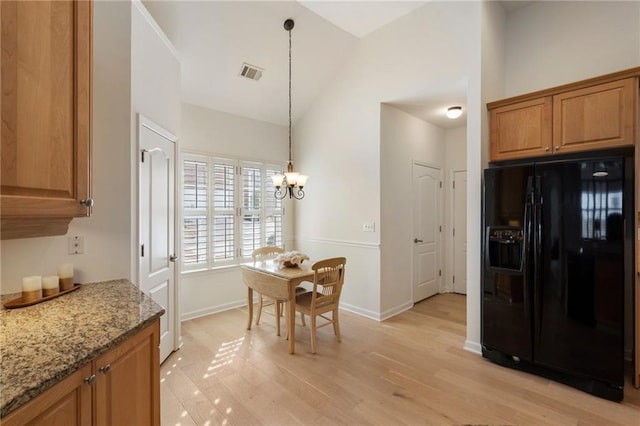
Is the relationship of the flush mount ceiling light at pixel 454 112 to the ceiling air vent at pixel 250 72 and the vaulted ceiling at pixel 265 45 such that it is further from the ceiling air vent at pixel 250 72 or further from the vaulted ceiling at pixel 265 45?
the ceiling air vent at pixel 250 72

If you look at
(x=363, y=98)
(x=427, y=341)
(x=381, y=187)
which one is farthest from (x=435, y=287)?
(x=363, y=98)

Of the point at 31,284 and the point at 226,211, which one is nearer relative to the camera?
the point at 31,284

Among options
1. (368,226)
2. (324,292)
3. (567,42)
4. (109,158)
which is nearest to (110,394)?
(109,158)

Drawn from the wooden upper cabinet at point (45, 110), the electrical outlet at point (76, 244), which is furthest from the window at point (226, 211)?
the wooden upper cabinet at point (45, 110)

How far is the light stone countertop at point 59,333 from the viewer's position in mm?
852

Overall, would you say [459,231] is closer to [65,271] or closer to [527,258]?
[527,258]

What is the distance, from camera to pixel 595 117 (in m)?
2.35

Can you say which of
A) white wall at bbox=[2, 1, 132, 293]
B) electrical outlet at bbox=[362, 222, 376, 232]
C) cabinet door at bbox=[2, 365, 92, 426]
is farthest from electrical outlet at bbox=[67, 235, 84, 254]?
electrical outlet at bbox=[362, 222, 376, 232]

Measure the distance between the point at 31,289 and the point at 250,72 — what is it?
323cm

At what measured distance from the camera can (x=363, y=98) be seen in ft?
12.9

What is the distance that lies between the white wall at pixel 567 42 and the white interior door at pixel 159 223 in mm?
3651

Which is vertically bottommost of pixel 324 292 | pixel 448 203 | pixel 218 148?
pixel 324 292

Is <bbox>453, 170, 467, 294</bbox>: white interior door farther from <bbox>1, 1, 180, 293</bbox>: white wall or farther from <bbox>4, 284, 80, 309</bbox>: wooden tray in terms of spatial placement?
<bbox>4, 284, 80, 309</bbox>: wooden tray

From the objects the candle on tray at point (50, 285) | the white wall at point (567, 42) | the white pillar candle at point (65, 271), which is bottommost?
the candle on tray at point (50, 285)
